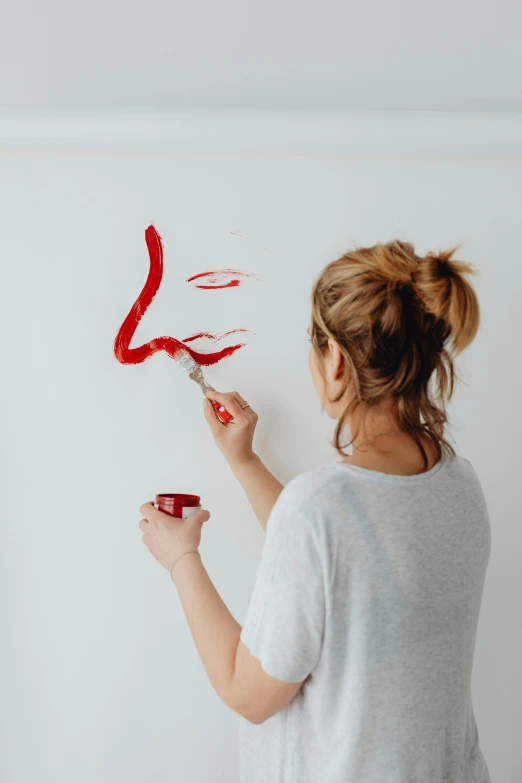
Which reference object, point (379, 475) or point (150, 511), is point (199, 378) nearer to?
point (150, 511)

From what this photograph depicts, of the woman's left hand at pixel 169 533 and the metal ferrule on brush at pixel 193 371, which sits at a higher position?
the metal ferrule on brush at pixel 193 371

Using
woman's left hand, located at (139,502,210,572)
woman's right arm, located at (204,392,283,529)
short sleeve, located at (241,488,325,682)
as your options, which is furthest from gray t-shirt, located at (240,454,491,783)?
woman's right arm, located at (204,392,283,529)

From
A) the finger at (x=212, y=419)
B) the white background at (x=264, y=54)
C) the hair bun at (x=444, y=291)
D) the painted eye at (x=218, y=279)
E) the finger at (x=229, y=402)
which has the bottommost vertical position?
the finger at (x=212, y=419)

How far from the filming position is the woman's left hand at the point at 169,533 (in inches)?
33.0

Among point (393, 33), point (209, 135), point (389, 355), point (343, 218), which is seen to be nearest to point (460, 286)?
point (389, 355)

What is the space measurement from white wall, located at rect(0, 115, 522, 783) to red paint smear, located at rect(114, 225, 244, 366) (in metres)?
0.01

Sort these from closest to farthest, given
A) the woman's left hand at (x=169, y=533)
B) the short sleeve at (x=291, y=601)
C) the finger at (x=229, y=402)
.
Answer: the short sleeve at (x=291, y=601), the woman's left hand at (x=169, y=533), the finger at (x=229, y=402)

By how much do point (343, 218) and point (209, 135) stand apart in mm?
242

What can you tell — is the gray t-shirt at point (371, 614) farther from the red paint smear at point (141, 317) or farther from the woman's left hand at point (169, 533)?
the red paint smear at point (141, 317)

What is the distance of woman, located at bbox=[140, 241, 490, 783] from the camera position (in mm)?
687

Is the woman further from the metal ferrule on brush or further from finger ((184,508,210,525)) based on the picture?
the metal ferrule on brush

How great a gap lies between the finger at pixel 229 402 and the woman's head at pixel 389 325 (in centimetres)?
26

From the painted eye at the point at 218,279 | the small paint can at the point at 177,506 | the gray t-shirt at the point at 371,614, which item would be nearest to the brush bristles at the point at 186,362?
the painted eye at the point at 218,279

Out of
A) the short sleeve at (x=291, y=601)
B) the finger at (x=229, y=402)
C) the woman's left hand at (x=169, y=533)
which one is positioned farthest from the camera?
the finger at (x=229, y=402)
